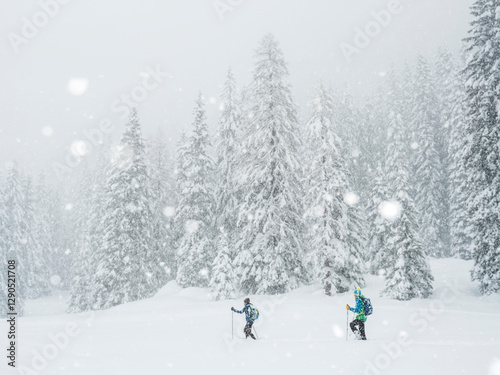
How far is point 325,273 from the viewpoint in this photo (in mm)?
19734

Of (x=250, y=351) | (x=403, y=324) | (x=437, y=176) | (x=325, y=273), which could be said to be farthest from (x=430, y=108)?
(x=250, y=351)

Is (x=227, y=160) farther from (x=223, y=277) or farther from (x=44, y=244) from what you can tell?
(x=44, y=244)

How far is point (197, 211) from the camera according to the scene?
27797 millimetres

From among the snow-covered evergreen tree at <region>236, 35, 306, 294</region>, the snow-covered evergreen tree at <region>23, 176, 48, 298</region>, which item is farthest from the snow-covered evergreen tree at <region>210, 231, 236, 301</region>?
the snow-covered evergreen tree at <region>23, 176, 48, 298</region>

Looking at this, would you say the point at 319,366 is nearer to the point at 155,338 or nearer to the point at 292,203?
the point at 155,338

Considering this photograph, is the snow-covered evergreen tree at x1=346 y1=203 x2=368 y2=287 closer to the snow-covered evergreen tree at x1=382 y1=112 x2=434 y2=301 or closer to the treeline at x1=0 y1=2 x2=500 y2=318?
the treeline at x1=0 y1=2 x2=500 y2=318

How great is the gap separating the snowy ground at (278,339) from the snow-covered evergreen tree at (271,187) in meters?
1.59

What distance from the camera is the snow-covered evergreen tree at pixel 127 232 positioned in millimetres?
27188

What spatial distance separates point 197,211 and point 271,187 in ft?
27.0

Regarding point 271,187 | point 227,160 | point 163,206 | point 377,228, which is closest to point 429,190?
point 377,228

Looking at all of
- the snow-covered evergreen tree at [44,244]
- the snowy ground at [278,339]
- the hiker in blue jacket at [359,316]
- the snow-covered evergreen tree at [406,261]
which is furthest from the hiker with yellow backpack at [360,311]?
the snow-covered evergreen tree at [44,244]

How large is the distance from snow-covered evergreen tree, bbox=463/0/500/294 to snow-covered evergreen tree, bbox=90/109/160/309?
2158 centimetres

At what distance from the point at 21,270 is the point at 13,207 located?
23.5 ft

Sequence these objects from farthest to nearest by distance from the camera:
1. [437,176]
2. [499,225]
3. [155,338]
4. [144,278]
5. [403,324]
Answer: [437,176], [144,278], [499,225], [403,324], [155,338]
